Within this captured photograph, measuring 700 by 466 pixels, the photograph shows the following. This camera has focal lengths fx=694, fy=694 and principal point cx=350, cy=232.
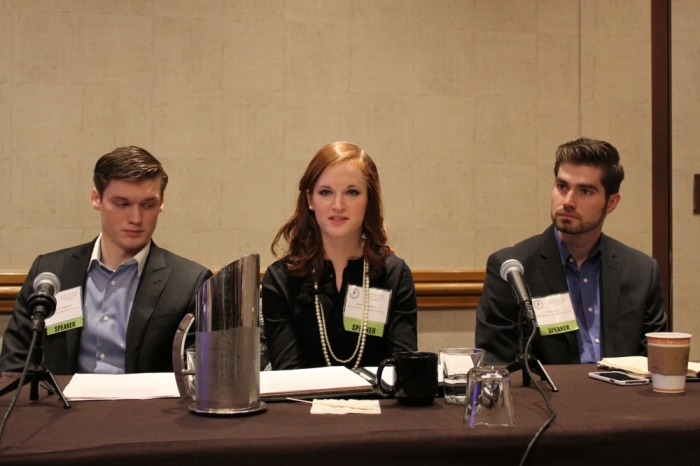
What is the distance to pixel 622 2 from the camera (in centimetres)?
411

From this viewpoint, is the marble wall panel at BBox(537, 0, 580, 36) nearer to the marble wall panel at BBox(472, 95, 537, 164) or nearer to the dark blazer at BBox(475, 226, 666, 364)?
the marble wall panel at BBox(472, 95, 537, 164)

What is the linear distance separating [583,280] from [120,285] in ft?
5.82

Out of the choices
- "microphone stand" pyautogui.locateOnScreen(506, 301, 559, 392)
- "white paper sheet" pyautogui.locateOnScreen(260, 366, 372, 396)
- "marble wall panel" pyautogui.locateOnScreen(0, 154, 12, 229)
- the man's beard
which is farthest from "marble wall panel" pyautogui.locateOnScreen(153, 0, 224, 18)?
"microphone stand" pyautogui.locateOnScreen(506, 301, 559, 392)

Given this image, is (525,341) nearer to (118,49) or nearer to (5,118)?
(118,49)

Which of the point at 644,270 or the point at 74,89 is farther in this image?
the point at 74,89

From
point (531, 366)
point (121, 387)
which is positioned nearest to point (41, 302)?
point (121, 387)

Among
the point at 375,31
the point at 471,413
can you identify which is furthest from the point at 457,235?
the point at 471,413

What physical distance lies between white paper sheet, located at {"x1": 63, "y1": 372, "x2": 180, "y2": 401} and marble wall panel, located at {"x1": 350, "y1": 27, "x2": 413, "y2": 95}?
2.39 m

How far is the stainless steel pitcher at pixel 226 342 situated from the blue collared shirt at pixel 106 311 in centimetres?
118

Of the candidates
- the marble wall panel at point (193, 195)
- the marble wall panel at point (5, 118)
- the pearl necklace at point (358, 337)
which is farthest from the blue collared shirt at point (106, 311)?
the marble wall panel at point (5, 118)

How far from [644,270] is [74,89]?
113 inches

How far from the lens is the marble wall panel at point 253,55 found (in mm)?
3752

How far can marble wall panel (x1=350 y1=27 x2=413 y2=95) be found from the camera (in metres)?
3.86

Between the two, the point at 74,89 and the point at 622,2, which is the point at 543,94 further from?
the point at 74,89
